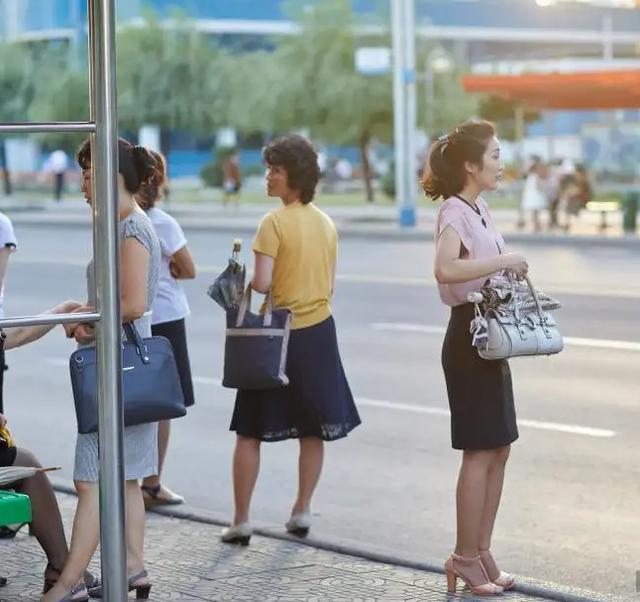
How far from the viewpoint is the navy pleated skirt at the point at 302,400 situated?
723cm

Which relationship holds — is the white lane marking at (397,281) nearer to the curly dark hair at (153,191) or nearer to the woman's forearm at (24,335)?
the curly dark hair at (153,191)

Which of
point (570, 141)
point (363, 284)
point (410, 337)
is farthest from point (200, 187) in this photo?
point (410, 337)

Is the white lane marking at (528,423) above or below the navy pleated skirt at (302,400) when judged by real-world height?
below

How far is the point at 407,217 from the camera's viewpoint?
1355 inches

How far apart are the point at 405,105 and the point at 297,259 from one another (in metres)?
28.1

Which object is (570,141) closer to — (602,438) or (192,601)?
(602,438)

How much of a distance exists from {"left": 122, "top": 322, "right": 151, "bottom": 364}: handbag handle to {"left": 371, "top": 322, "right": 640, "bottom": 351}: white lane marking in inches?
358

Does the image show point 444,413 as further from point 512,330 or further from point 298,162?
point 512,330

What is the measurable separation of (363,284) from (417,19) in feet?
178

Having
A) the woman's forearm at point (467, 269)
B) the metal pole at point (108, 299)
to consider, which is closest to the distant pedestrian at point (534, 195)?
the woman's forearm at point (467, 269)

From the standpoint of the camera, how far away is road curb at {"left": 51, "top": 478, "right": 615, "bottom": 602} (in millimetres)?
6211

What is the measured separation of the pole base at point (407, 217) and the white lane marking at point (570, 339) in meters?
17.9

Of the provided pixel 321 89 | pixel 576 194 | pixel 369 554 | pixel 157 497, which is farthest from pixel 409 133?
pixel 369 554

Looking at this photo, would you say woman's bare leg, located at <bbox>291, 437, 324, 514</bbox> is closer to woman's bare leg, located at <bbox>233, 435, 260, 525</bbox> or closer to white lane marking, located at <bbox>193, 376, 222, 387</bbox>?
woman's bare leg, located at <bbox>233, 435, 260, 525</bbox>
